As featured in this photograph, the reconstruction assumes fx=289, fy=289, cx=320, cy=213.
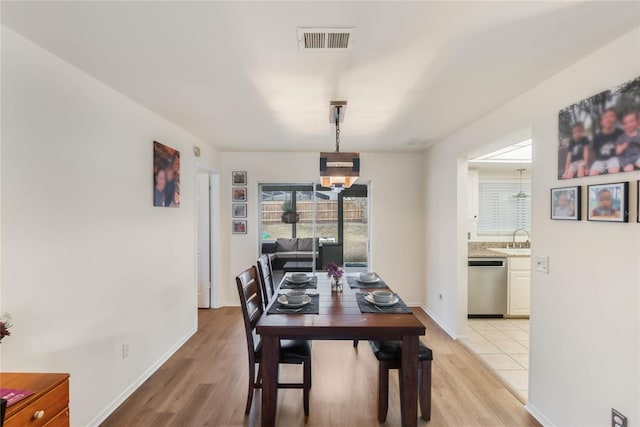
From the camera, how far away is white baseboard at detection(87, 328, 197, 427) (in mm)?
2066

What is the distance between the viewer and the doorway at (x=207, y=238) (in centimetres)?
450

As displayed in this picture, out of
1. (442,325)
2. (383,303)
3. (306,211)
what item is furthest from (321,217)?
(383,303)

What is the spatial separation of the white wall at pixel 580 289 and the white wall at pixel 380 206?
208 centimetres

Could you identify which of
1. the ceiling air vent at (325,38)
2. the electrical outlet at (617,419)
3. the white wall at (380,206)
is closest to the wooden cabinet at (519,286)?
the white wall at (380,206)

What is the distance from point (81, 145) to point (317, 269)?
361 cm

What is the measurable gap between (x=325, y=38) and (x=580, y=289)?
2.15 m

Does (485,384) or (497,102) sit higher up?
(497,102)

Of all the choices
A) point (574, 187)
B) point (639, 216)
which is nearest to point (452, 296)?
point (574, 187)

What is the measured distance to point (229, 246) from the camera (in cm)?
468

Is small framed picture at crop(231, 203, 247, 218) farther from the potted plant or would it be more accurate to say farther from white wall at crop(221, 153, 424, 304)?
the potted plant

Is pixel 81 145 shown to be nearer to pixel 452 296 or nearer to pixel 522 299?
pixel 452 296

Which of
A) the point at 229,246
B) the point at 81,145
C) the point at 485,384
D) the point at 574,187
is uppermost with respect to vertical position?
the point at 81,145

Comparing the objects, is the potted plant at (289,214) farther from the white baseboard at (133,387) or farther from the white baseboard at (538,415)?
the white baseboard at (538,415)

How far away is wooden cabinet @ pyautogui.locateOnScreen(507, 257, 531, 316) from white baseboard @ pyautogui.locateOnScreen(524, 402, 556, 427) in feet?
6.70
